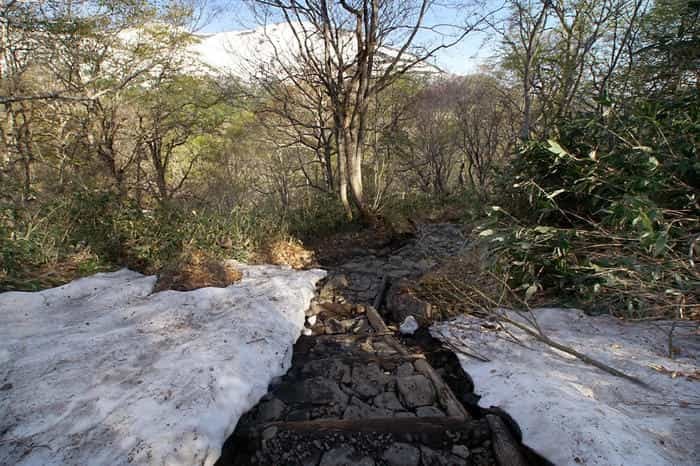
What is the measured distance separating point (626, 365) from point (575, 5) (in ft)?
19.1

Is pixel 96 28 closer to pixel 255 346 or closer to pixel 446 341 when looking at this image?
pixel 255 346

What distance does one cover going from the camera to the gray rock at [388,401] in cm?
194

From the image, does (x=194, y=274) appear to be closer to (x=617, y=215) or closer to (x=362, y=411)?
(x=362, y=411)

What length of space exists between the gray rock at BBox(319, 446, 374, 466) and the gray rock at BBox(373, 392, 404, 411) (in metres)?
0.44

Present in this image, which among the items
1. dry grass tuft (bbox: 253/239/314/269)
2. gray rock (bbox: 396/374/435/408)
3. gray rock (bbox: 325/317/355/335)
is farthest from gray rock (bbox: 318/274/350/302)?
gray rock (bbox: 396/374/435/408)

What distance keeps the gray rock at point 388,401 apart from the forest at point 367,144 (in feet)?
3.99

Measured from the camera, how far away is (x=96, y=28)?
6.74 meters

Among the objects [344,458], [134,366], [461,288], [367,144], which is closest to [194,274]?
[134,366]

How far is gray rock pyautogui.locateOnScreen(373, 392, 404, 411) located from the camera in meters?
1.94

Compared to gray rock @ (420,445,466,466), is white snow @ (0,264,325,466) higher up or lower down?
higher up

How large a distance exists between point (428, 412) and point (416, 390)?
6.9 inches

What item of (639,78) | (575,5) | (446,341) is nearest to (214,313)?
(446,341)

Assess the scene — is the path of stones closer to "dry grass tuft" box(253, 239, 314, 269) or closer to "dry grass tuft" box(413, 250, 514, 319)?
"dry grass tuft" box(413, 250, 514, 319)

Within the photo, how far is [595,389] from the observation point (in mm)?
1784
